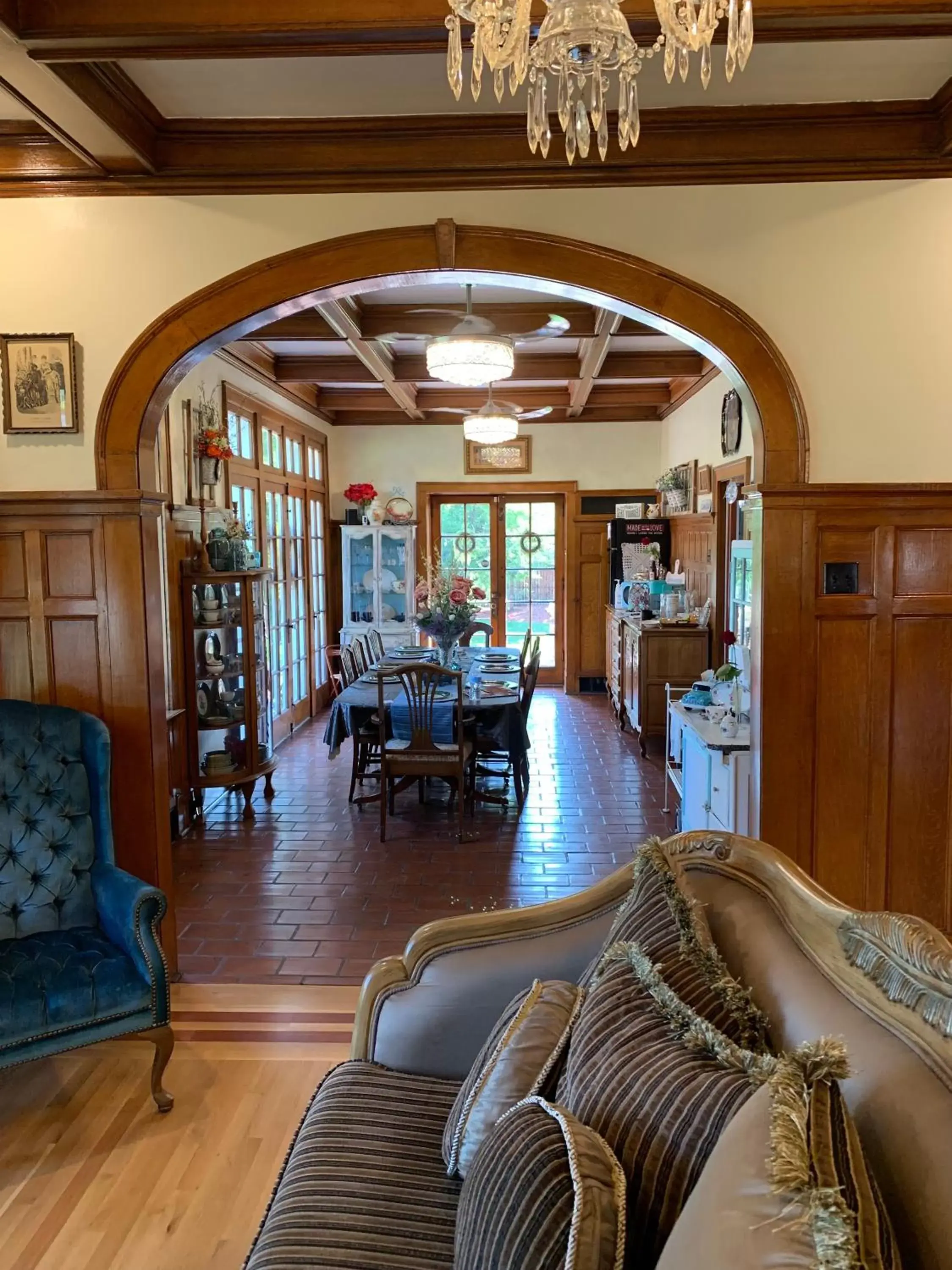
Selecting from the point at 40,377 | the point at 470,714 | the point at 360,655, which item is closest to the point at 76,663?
the point at 40,377

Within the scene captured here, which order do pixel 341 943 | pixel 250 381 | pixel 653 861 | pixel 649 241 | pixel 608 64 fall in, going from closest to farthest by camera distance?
pixel 608 64 → pixel 653 861 → pixel 649 241 → pixel 341 943 → pixel 250 381

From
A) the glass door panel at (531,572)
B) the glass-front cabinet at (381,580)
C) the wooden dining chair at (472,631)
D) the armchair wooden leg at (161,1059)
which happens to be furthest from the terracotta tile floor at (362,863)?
the glass door panel at (531,572)

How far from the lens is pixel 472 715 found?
4.94m

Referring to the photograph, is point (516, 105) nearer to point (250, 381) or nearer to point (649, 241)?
point (649, 241)

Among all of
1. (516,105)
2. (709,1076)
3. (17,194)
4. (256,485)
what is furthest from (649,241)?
(256,485)

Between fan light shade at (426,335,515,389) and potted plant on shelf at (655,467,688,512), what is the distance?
3.50 meters

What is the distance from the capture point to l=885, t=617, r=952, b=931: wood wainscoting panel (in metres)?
3.03

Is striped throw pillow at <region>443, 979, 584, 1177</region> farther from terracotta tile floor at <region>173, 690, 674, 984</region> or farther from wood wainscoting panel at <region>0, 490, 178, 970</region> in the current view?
wood wainscoting panel at <region>0, 490, 178, 970</region>

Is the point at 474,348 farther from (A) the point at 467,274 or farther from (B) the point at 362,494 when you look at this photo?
(B) the point at 362,494

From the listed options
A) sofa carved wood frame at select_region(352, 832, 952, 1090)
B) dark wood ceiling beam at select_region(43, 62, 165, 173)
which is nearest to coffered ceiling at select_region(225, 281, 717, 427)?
dark wood ceiling beam at select_region(43, 62, 165, 173)

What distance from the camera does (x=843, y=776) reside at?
305 cm

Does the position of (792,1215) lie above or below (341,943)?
above

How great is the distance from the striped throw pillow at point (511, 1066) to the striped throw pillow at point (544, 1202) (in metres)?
0.15

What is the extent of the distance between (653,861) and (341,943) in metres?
2.21
